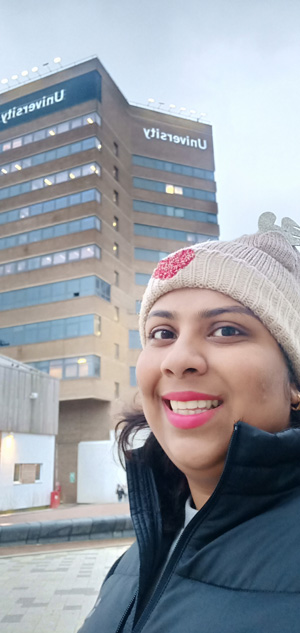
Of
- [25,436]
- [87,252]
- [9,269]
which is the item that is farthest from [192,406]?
[9,269]

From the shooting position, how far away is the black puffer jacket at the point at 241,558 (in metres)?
1.08

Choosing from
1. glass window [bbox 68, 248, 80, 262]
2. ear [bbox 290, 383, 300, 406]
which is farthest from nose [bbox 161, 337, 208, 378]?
glass window [bbox 68, 248, 80, 262]

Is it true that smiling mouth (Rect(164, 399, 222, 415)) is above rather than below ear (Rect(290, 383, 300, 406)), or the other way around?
below

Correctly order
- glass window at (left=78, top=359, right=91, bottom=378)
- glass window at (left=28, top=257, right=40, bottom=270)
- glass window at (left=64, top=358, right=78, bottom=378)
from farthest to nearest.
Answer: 1. glass window at (left=28, top=257, right=40, bottom=270)
2. glass window at (left=64, top=358, right=78, bottom=378)
3. glass window at (left=78, top=359, right=91, bottom=378)

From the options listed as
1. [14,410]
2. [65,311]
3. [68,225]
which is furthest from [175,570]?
[68,225]

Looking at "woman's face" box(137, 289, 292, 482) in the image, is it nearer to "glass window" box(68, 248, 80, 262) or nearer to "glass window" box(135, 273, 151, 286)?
"glass window" box(68, 248, 80, 262)

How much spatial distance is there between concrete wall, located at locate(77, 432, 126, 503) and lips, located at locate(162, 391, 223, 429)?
28.5 metres

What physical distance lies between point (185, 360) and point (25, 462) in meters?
23.3

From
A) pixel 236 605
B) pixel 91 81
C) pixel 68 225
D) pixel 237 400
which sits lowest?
pixel 236 605

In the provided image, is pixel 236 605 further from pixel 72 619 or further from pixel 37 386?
pixel 37 386

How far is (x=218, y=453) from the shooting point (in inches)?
56.2

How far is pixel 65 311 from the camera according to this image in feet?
109

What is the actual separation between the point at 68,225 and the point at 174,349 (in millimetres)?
35606

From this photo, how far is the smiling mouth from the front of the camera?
1472 millimetres
